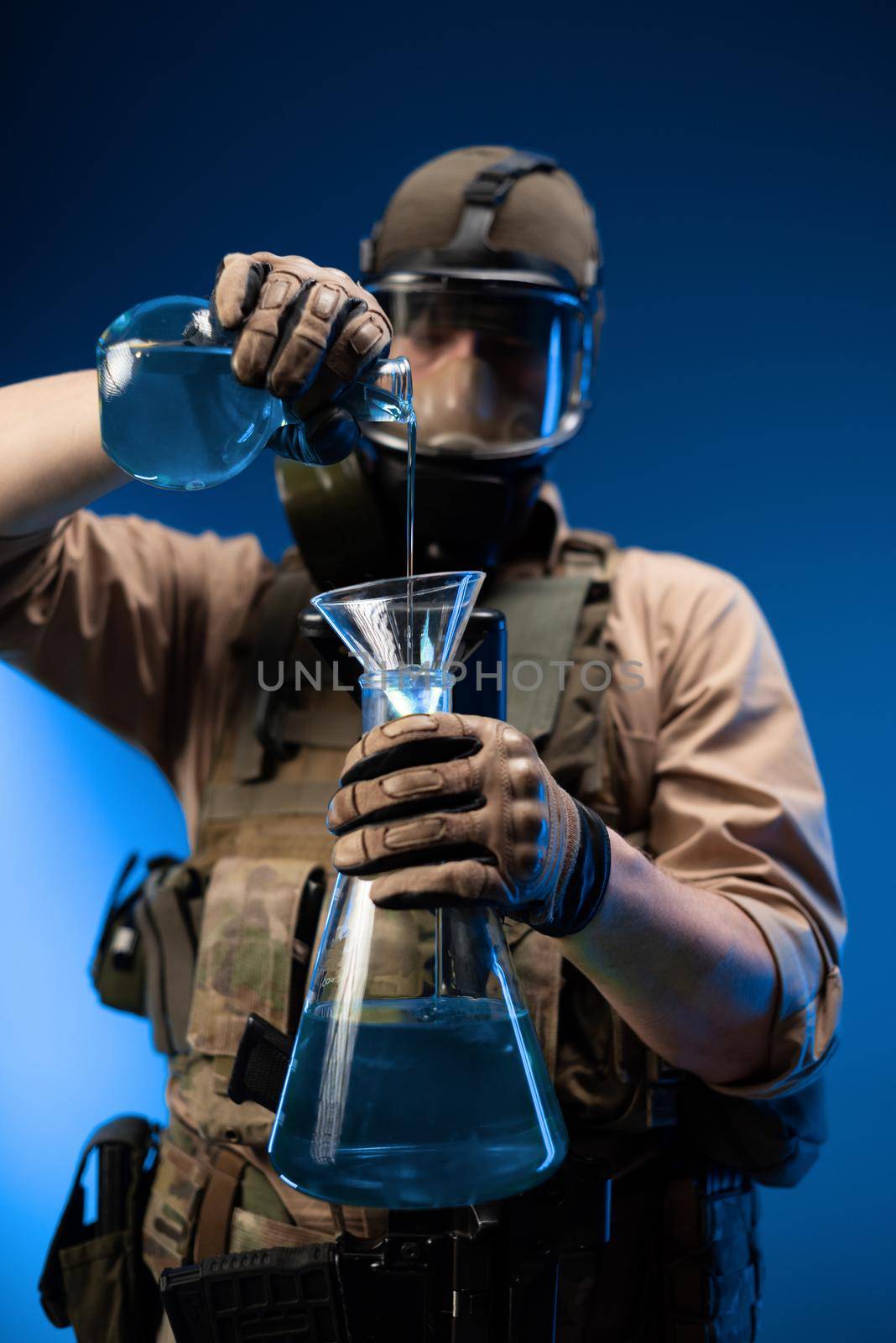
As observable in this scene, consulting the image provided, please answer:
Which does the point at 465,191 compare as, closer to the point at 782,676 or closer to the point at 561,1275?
the point at 782,676

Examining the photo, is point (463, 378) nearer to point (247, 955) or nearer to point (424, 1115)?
point (247, 955)

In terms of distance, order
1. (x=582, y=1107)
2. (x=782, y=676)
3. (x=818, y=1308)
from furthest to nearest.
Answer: (x=818, y=1308) → (x=782, y=676) → (x=582, y=1107)

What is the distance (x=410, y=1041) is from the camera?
84 cm

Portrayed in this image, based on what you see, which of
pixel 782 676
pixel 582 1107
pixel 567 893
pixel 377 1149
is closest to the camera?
pixel 377 1149

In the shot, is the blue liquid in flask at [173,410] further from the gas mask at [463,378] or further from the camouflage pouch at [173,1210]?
the camouflage pouch at [173,1210]

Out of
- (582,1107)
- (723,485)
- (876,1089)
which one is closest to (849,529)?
(723,485)

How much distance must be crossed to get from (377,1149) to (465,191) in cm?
131

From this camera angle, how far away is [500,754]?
0.89 m

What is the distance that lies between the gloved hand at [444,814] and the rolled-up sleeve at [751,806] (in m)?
0.55

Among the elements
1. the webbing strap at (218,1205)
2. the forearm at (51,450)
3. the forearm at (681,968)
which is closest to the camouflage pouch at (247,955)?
the webbing strap at (218,1205)

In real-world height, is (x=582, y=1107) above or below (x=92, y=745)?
below

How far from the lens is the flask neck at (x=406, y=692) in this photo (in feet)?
2.97

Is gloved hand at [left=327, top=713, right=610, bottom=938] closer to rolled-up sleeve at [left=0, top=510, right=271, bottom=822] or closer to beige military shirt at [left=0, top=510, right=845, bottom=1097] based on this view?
beige military shirt at [left=0, top=510, right=845, bottom=1097]

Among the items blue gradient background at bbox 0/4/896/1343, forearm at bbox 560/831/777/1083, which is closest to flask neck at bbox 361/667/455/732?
forearm at bbox 560/831/777/1083
